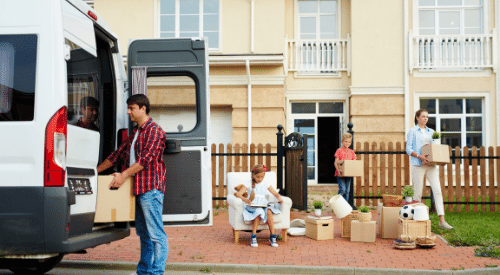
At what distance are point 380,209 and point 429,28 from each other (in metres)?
9.13

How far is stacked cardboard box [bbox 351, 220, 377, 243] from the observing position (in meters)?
7.50

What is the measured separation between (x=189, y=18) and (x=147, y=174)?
10.9 metres

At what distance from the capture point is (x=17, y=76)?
151 inches

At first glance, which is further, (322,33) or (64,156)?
(322,33)

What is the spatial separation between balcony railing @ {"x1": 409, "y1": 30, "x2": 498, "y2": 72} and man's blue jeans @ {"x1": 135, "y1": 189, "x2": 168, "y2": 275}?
11440 mm

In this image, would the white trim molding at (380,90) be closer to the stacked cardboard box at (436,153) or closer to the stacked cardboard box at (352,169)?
the stacked cardboard box at (352,169)

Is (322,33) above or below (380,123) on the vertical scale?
above

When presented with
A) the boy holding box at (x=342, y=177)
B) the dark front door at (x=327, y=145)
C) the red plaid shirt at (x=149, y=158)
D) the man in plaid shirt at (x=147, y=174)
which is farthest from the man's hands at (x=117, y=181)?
the dark front door at (x=327, y=145)

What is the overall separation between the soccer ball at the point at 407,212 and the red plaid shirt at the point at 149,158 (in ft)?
12.8

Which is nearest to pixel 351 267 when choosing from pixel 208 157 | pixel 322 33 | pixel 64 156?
pixel 208 157

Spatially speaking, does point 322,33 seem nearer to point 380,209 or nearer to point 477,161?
point 477,161

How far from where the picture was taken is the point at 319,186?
584 inches

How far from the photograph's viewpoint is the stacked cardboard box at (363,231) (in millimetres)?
7500

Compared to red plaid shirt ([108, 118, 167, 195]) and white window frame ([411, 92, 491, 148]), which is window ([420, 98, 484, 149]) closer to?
white window frame ([411, 92, 491, 148])
